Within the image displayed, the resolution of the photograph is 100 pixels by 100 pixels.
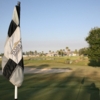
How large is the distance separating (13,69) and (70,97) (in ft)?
19.5

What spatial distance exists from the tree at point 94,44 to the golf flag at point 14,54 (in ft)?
113

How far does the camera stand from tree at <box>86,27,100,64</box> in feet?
121

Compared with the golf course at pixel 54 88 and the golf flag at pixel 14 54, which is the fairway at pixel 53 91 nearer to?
the golf course at pixel 54 88

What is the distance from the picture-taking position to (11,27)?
3.77 metres

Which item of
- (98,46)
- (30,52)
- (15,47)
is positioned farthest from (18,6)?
(30,52)

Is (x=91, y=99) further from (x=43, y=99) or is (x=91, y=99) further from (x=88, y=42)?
(x=88, y=42)

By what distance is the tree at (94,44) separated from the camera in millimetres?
36844

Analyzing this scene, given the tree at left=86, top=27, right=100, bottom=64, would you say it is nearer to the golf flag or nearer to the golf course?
Answer: the golf course

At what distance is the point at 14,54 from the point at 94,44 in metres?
35.9

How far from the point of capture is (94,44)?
124 feet

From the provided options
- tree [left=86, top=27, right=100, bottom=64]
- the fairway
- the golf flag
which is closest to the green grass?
tree [left=86, top=27, right=100, bottom=64]

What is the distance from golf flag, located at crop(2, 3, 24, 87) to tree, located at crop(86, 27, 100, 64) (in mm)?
34406

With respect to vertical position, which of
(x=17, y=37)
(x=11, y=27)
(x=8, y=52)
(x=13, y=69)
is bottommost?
(x=13, y=69)

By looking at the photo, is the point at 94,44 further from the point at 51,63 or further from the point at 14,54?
the point at 14,54
